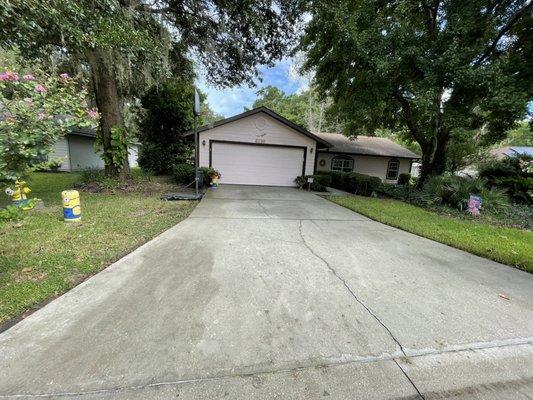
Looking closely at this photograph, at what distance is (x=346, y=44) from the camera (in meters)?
8.63

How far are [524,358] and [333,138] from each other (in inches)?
740

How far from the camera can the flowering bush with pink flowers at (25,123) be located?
8.14ft

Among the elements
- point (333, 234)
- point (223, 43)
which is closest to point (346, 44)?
point (223, 43)

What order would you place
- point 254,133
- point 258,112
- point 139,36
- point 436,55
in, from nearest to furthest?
1. point 139,36
2. point 436,55
3. point 258,112
4. point 254,133

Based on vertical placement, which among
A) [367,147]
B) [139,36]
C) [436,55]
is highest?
[436,55]

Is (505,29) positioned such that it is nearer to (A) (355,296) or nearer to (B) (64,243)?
(A) (355,296)

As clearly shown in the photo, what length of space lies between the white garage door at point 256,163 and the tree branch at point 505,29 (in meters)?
7.63

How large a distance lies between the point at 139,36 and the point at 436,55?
29.1 feet

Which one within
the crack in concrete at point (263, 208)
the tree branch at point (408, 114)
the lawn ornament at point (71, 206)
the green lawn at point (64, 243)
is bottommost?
the green lawn at point (64, 243)

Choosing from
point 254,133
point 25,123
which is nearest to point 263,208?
point 25,123

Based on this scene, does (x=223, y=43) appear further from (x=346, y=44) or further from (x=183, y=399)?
(x=183, y=399)

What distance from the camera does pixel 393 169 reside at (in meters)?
19.2

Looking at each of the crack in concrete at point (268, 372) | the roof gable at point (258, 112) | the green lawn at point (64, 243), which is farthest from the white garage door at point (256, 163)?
the crack in concrete at point (268, 372)

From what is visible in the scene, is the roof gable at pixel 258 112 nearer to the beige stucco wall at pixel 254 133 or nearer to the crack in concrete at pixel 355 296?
the beige stucco wall at pixel 254 133
